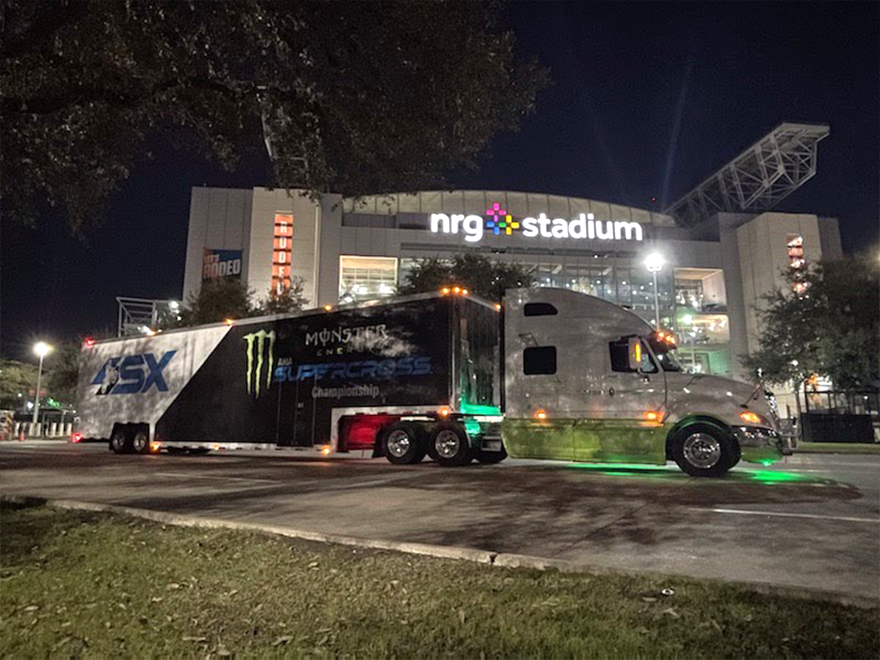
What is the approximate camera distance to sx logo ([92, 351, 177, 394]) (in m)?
17.8

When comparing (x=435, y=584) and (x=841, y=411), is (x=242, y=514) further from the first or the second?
(x=841, y=411)

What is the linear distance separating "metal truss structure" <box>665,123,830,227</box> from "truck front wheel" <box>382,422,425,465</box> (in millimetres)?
64092

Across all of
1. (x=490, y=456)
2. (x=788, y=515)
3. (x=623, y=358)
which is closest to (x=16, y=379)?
(x=490, y=456)

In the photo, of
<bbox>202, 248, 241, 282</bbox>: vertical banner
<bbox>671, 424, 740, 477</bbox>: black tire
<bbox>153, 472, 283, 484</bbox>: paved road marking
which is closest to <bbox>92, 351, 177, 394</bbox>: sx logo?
<bbox>153, 472, 283, 484</bbox>: paved road marking

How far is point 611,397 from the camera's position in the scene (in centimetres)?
1133

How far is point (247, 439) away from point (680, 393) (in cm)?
1100

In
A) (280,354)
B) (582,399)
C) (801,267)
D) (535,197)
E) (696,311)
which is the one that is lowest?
(582,399)

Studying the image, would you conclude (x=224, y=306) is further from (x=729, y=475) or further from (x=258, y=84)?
(x=729, y=475)

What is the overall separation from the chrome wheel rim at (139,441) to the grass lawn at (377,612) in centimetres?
1446

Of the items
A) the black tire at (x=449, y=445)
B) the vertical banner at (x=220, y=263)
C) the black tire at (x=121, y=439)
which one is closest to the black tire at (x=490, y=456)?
the black tire at (x=449, y=445)

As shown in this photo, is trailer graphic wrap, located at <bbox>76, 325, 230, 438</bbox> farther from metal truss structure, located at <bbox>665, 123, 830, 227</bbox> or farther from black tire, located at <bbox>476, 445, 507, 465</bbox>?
metal truss structure, located at <bbox>665, 123, 830, 227</bbox>

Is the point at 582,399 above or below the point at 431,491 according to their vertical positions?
above

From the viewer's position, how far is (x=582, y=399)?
1155cm

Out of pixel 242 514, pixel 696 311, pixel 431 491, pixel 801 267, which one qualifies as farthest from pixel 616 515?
pixel 696 311
